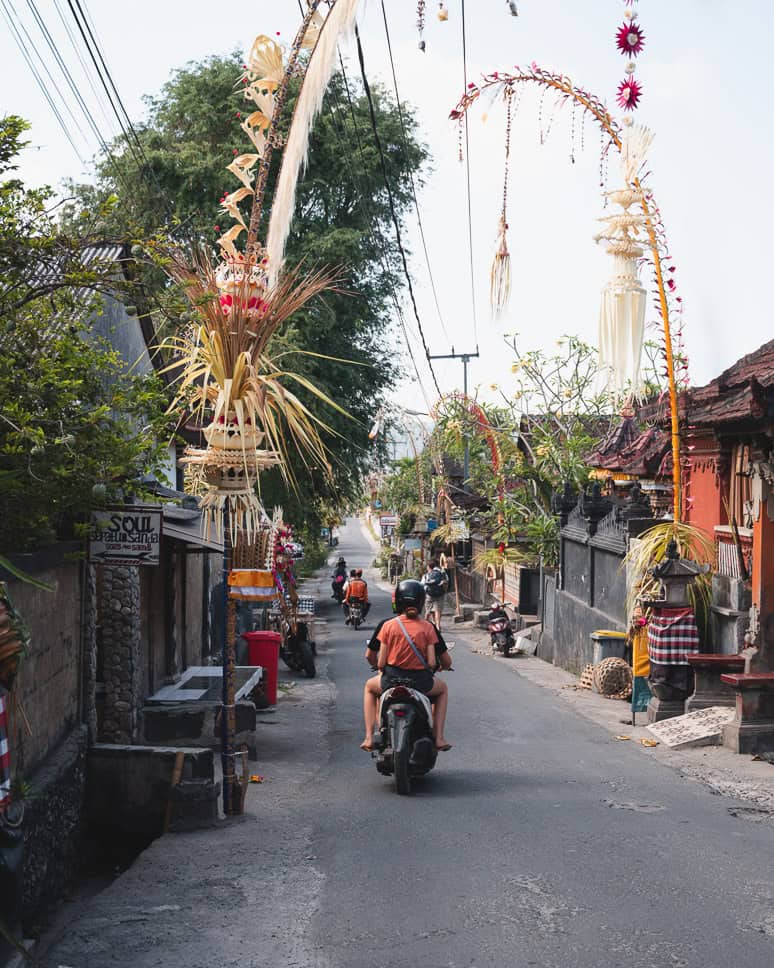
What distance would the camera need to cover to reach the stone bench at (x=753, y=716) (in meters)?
11.7

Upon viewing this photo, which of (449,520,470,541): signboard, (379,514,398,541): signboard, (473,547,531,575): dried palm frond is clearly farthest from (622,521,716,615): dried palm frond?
(379,514,398,541): signboard

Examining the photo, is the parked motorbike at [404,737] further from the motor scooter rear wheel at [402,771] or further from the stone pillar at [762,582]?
the stone pillar at [762,582]

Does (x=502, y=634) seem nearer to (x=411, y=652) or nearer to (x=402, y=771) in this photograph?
(x=411, y=652)

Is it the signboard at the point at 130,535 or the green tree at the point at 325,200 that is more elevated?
the green tree at the point at 325,200

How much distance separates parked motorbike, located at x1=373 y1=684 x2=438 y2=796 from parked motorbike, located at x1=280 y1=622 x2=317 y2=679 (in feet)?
38.9

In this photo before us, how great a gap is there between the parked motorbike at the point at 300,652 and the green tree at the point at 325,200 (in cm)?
536

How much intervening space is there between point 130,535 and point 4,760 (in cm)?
406

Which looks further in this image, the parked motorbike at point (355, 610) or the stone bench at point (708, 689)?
the parked motorbike at point (355, 610)

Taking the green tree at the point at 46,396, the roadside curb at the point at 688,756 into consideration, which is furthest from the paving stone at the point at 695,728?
the green tree at the point at 46,396

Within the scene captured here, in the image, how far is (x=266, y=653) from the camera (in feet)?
56.0

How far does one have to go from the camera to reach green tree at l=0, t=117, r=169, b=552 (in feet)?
24.5

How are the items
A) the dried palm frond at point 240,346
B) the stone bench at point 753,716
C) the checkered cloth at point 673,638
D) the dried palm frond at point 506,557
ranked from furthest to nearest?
1. the dried palm frond at point 506,557
2. the checkered cloth at point 673,638
3. the stone bench at point 753,716
4. the dried palm frond at point 240,346

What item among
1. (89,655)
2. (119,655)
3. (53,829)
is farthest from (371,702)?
(53,829)

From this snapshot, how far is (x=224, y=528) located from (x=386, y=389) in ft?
70.2
